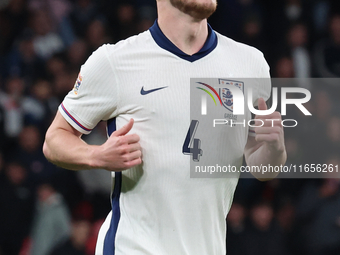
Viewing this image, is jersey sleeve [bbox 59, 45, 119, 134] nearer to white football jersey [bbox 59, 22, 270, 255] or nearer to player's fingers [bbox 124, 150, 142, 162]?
white football jersey [bbox 59, 22, 270, 255]

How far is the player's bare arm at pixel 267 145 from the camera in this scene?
2.12 metres

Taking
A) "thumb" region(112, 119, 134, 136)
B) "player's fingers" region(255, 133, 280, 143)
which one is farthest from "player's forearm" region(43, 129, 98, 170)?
"player's fingers" region(255, 133, 280, 143)

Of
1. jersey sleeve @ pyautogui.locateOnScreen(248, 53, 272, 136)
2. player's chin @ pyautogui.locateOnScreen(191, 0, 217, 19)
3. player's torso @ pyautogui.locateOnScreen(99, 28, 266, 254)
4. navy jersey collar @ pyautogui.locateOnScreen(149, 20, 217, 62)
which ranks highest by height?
player's chin @ pyautogui.locateOnScreen(191, 0, 217, 19)

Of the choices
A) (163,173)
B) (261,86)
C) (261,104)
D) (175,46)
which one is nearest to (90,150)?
(163,173)

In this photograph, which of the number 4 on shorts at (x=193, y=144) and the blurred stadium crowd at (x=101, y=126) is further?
the blurred stadium crowd at (x=101, y=126)

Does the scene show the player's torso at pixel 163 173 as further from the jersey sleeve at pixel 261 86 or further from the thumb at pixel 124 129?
the jersey sleeve at pixel 261 86

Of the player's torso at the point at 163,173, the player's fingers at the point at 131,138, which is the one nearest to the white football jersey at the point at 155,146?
the player's torso at the point at 163,173

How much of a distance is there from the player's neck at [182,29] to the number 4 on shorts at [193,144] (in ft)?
1.23

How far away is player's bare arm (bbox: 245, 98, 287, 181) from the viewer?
212cm

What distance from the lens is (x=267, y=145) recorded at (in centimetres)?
224

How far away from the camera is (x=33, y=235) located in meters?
5.40

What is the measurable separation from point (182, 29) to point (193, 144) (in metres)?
0.56

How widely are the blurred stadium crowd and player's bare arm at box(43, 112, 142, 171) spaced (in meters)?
3.03

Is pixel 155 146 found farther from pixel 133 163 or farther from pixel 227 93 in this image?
pixel 227 93
